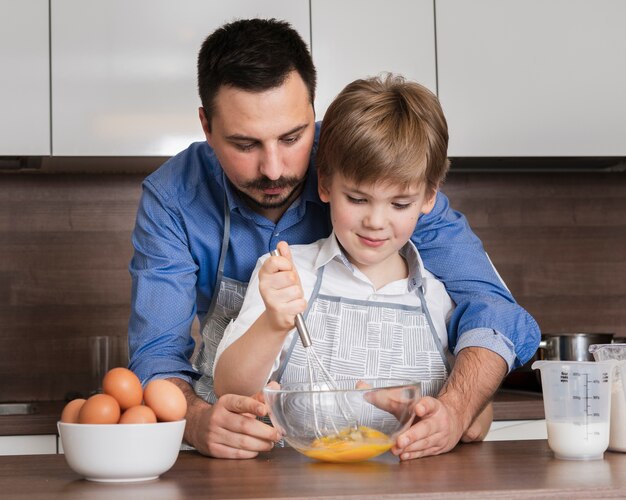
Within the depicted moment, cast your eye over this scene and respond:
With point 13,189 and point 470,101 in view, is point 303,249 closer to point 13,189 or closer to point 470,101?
point 470,101

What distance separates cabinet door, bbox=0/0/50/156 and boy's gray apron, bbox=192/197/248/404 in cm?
89

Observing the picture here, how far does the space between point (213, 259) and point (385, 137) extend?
47cm

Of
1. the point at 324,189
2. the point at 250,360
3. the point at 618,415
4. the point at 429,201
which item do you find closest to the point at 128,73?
the point at 324,189

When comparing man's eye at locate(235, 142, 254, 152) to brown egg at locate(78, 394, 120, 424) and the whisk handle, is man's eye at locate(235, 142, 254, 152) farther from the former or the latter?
brown egg at locate(78, 394, 120, 424)

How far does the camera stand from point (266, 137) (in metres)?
1.44

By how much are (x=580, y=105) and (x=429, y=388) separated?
1.35 m

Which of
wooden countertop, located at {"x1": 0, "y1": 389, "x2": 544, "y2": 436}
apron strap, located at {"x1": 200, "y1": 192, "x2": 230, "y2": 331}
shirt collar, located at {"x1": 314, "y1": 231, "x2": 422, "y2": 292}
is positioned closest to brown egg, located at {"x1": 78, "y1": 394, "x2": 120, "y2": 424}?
shirt collar, located at {"x1": 314, "y1": 231, "x2": 422, "y2": 292}

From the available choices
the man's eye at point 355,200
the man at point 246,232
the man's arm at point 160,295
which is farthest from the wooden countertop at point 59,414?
the man's eye at point 355,200

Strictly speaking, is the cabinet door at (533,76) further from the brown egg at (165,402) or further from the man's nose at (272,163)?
the brown egg at (165,402)

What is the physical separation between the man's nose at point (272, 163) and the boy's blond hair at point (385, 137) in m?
0.07

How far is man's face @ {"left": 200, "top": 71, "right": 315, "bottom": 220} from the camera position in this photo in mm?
1440

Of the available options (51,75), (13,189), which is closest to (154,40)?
(51,75)

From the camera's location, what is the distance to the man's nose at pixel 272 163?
4.73 feet

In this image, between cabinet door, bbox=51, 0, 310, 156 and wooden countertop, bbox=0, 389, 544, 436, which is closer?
wooden countertop, bbox=0, 389, 544, 436
